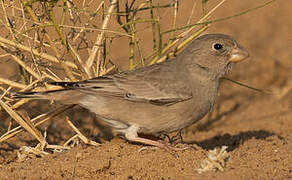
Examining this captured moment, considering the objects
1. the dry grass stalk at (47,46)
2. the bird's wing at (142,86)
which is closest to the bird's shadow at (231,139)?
the bird's wing at (142,86)

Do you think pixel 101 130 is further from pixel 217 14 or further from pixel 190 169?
pixel 217 14

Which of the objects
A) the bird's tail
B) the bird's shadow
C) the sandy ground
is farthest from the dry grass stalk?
the bird's shadow

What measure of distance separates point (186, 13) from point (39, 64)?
22.5 feet

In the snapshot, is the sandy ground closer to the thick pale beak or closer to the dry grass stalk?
the dry grass stalk

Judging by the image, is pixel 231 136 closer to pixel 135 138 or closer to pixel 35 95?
pixel 135 138

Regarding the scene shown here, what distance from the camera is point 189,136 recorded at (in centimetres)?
700

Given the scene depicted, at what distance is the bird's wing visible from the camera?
16.8ft

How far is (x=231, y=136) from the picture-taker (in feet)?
22.6

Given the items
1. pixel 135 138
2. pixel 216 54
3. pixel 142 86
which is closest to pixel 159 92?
pixel 142 86

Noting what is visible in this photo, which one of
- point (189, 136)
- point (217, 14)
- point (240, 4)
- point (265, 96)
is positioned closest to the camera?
point (189, 136)

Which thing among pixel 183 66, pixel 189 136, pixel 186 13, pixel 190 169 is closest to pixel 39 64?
pixel 183 66

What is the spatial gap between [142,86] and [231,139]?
2.03m

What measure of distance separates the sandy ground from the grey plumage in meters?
0.33

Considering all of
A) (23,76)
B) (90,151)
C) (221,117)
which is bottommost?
(221,117)
